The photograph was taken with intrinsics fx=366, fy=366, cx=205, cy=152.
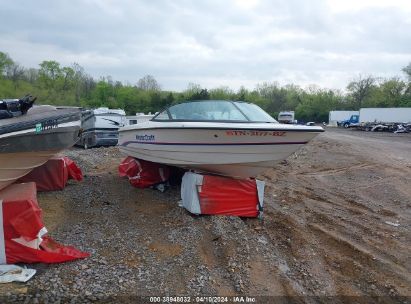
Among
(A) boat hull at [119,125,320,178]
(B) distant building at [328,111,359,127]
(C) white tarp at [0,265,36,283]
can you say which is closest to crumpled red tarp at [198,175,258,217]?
(A) boat hull at [119,125,320,178]

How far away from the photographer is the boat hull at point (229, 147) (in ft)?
16.5

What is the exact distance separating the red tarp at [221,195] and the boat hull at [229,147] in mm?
165

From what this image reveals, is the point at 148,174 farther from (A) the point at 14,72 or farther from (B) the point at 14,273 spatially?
(A) the point at 14,72

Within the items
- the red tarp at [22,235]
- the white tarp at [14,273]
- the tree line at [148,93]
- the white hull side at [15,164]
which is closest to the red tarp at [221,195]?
the red tarp at [22,235]

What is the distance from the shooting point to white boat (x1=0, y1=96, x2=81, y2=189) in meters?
4.29

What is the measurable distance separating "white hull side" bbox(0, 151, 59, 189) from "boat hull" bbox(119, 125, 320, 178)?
1.80m

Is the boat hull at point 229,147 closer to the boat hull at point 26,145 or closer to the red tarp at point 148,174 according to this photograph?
the red tarp at point 148,174

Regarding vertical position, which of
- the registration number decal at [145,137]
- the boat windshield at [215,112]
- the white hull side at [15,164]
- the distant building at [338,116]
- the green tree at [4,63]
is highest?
the green tree at [4,63]

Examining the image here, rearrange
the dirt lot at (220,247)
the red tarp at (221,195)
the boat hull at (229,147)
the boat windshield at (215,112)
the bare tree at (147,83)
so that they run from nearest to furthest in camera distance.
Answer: the dirt lot at (220,247) < the boat hull at (229,147) < the red tarp at (221,195) < the boat windshield at (215,112) < the bare tree at (147,83)

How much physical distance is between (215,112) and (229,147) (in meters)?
0.75

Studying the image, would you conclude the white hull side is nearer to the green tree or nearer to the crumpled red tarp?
the crumpled red tarp

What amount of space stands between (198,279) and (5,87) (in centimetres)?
4435

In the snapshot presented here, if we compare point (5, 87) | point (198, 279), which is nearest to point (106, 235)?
point (198, 279)

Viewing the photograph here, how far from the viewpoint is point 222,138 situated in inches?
200
